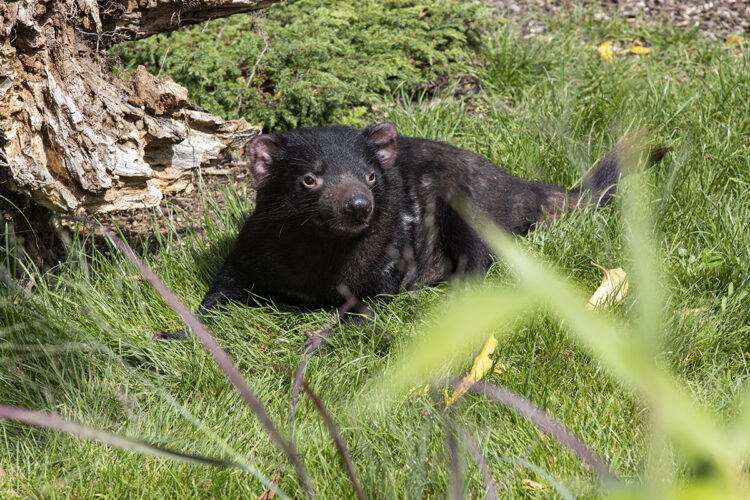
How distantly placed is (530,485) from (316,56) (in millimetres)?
3200

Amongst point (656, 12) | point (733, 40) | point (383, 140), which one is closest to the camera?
point (383, 140)

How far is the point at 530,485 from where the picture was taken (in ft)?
6.72

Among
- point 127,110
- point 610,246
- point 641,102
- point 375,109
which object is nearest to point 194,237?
point 127,110

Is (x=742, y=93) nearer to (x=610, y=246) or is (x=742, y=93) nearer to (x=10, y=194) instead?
(x=610, y=246)

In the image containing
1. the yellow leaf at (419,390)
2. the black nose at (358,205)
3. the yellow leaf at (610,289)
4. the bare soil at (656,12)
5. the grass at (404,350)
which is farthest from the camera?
the bare soil at (656,12)

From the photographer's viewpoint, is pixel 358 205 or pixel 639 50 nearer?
pixel 358 205

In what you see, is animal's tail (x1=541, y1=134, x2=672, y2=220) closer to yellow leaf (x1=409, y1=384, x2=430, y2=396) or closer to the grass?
the grass

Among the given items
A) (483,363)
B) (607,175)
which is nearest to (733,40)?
(607,175)

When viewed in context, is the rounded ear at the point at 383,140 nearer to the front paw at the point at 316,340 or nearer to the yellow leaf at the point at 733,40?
the front paw at the point at 316,340

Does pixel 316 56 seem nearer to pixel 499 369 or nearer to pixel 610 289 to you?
pixel 610 289

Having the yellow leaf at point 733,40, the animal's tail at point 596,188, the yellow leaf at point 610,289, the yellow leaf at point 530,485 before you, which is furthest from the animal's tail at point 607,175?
the yellow leaf at point 733,40

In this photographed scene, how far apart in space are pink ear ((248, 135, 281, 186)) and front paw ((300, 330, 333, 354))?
2.41 feet

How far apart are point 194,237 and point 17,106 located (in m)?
1.05

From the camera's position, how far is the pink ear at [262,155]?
3.23 metres
